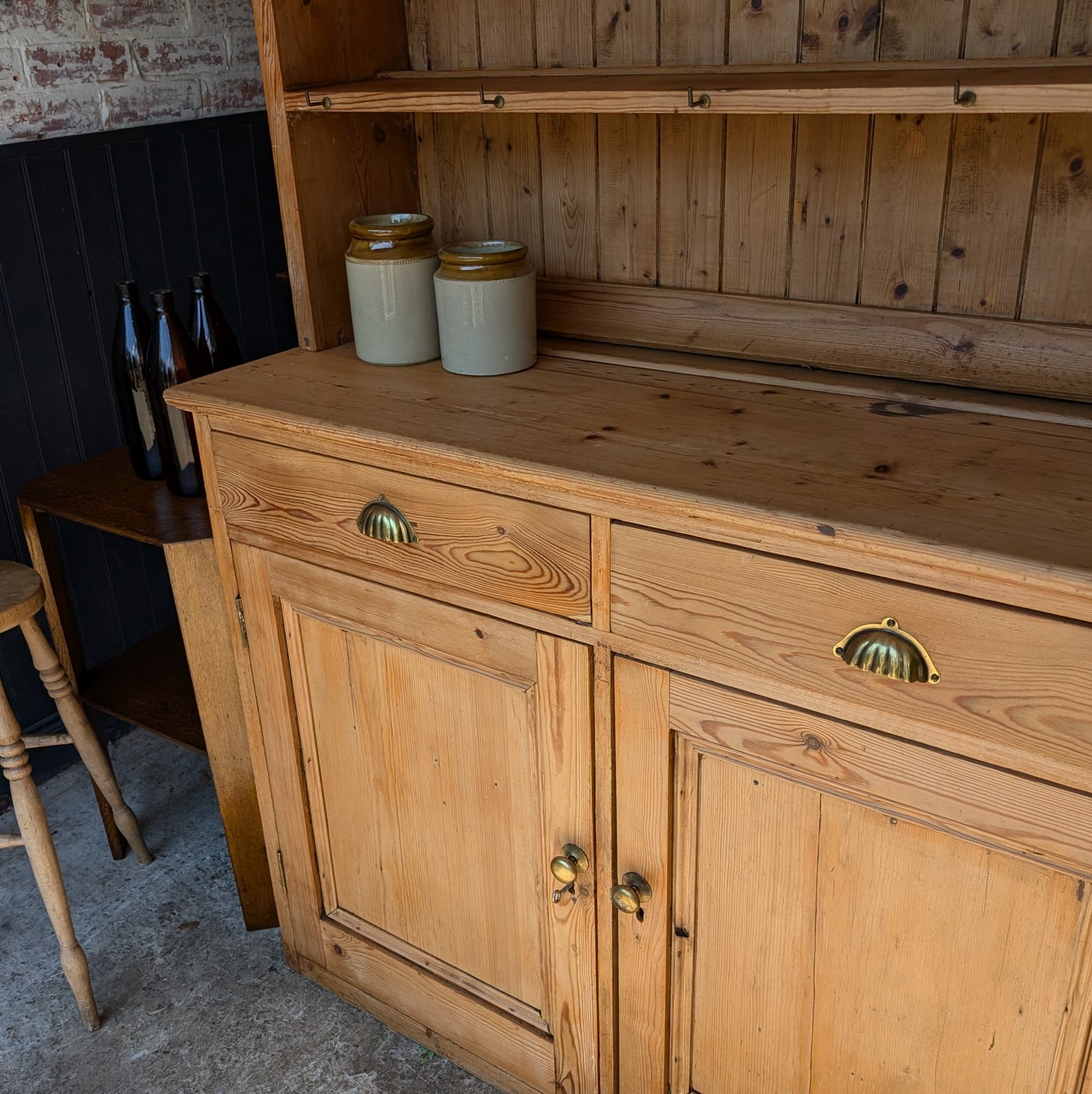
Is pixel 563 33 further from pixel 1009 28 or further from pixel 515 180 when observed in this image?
pixel 1009 28

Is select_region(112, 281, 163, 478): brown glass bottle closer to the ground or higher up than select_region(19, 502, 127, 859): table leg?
higher up

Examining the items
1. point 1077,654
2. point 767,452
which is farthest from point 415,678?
point 1077,654

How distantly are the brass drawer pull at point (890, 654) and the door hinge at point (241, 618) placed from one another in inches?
35.0

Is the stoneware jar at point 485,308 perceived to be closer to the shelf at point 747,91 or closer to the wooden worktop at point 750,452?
the wooden worktop at point 750,452

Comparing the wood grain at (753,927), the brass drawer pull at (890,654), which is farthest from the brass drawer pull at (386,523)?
the brass drawer pull at (890,654)

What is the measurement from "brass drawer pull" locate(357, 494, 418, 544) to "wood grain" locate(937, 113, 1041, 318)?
70 cm

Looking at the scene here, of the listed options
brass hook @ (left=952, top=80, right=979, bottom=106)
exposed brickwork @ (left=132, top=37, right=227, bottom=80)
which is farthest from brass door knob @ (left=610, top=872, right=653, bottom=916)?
exposed brickwork @ (left=132, top=37, right=227, bottom=80)

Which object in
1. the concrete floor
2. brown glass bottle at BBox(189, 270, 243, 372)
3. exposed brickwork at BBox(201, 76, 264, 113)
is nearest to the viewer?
the concrete floor

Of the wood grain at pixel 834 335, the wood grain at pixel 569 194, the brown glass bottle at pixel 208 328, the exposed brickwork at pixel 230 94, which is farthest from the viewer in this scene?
the exposed brickwork at pixel 230 94

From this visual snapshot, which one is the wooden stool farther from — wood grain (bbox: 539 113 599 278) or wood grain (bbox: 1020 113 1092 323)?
wood grain (bbox: 1020 113 1092 323)

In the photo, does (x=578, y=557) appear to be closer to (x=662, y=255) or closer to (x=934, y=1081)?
(x=662, y=255)

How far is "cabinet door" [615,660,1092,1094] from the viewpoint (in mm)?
1000

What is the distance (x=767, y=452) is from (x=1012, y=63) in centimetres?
49

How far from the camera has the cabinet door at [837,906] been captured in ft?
3.28
